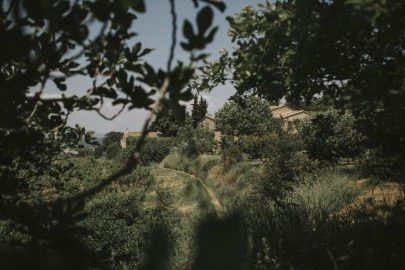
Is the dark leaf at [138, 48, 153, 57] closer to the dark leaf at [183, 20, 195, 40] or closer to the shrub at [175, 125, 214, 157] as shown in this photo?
the dark leaf at [183, 20, 195, 40]

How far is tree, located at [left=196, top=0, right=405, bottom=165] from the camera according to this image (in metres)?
2.58

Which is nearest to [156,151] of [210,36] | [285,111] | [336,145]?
[285,111]

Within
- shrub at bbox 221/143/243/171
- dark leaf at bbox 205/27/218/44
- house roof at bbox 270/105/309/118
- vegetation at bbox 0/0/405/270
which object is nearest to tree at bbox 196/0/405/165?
vegetation at bbox 0/0/405/270

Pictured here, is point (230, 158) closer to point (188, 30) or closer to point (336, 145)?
point (336, 145)

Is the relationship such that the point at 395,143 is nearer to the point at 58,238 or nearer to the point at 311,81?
the point at 311,81

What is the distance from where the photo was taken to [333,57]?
3.33m

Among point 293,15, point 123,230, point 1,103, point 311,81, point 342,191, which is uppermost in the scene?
point 293,15

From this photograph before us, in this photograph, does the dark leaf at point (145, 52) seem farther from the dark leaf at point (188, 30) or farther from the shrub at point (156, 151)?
the shrub at point (156, 151)

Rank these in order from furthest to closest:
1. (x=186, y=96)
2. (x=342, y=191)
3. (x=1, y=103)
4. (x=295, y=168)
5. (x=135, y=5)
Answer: (x=295, y=168) → (x=342, y=191) → (x=186, y=96) → (x=135, y=5) → (x=1, y=103)

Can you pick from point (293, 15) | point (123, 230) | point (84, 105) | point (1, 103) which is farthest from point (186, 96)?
point (123, 230)

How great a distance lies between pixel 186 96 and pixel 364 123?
1.61 m

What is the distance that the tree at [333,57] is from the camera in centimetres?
258

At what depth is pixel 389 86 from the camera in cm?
251

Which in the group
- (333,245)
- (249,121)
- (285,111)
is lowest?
(333,245)
